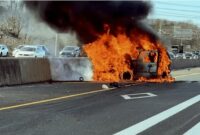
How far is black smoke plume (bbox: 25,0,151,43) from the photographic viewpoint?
17.4 m

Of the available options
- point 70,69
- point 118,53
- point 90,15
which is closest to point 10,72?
→ point 90,15

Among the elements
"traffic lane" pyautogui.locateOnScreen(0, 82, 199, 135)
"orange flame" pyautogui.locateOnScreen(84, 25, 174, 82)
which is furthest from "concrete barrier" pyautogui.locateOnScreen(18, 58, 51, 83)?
"traffic lane" pyautogui.locateOnScreen(0, 82, 199, 135)

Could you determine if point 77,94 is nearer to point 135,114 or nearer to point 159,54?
point 135,114

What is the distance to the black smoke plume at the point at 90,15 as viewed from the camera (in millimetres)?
17391

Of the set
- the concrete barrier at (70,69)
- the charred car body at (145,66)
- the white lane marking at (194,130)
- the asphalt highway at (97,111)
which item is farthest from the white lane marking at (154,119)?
the concrete barrier at (70,69)

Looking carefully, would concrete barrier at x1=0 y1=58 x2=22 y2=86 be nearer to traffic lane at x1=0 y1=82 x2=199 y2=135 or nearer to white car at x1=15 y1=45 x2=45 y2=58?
traffic lane at x1=0 y1=82 x2=199 y2=135

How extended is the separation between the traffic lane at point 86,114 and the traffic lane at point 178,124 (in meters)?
0.55

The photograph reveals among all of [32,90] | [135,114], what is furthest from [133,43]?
[135,114]

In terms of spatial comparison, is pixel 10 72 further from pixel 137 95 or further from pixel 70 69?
pixel 137 95

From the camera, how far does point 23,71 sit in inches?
721

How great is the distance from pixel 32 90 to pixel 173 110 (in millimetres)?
Result: 5957

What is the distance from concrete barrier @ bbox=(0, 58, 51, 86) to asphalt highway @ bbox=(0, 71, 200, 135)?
110 cm

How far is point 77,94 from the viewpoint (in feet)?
48.7

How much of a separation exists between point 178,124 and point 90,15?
998 centimetres
